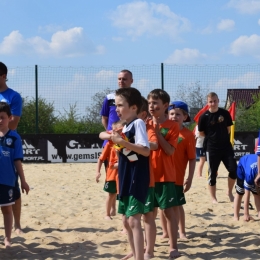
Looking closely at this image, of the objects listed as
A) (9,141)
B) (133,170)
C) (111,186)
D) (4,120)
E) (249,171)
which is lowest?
(111,186)

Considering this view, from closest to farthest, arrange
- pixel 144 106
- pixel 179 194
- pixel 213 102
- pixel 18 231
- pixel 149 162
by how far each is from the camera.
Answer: pixel 149 162
pixel 144 106
pixel 179 194
pixel 18 231
pixel 213 102

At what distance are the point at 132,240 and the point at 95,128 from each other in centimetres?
1381

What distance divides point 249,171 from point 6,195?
2.85 metres

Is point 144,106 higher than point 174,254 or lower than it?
higher

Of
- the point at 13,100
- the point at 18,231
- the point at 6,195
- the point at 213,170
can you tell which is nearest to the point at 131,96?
the point at 6,195

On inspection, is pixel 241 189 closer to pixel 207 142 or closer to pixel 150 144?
pixel 207 142

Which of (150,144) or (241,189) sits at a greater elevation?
(150,144)

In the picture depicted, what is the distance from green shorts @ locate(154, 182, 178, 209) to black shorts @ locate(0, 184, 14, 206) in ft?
4.74

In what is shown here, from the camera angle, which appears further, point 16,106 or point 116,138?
point 16,106

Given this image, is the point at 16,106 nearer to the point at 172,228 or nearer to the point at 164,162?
the point at 164,162

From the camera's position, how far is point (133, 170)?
13.6 feet

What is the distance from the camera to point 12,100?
18.4 feet

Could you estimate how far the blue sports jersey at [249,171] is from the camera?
6188mm

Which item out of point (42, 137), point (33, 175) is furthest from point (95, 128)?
point (33, 175)
